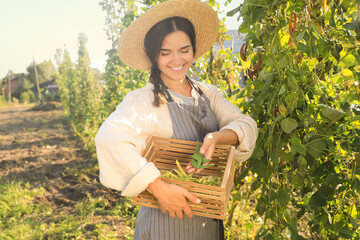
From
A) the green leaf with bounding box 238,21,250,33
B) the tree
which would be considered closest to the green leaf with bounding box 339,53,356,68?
the tree

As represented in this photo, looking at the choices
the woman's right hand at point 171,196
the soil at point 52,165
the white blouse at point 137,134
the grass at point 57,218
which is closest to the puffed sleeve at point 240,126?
the white blouse at point 137,134

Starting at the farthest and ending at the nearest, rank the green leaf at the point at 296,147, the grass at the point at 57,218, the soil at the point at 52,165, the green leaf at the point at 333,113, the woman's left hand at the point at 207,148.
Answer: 1. the soil at the point at 52,165
2. the grass at the point at 57,218
3. the woman's left hand at the point at 207,148
4. the green leaf at the point at 296,147
5. the green leaf at the point at 333,113

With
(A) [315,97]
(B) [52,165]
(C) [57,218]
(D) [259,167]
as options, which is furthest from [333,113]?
(B) [52,165]

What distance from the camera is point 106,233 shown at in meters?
3.27

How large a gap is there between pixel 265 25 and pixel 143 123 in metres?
0.75

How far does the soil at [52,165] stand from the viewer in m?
4.39

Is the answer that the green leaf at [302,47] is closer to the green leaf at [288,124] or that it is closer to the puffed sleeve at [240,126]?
the green leaf at [288,124]

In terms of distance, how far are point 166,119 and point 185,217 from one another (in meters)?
0.51

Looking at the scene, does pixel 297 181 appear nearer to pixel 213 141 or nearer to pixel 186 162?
pixel 213 141

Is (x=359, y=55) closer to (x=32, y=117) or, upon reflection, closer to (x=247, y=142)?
(x=247, y=142)

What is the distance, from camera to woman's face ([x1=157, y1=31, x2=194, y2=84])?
1714 millimetres

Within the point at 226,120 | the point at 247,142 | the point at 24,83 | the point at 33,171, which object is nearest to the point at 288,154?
the point at 247,142

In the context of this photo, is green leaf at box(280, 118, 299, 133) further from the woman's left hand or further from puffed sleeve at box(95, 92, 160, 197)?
puffed sleeve at box(95, 92, 160, 197)

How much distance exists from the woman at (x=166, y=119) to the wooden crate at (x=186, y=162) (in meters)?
0.04
